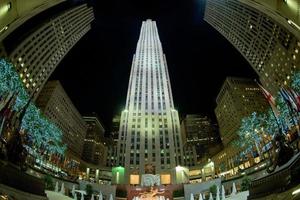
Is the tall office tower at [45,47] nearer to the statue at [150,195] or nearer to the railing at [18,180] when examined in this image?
the statue at [150,195]

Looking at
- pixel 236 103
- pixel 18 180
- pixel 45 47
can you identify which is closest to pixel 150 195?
pixel 18 180

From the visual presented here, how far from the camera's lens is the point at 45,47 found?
119 metres

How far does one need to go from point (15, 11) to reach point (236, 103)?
5505 inches

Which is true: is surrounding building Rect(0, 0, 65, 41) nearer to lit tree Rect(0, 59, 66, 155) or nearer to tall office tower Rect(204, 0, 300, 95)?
lit tree Rect(0, 59, 66, 155)

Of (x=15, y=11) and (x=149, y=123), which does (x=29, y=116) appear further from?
(x=149, y=123)

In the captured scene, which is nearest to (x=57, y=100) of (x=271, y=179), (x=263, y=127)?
(x=263, y=127)

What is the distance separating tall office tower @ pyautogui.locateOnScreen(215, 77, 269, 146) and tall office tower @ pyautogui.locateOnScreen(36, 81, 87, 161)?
8350cm

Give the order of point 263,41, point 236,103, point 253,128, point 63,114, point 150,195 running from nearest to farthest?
1. point 253,128
2. point 150,195
3. point 263,41
4. point 236,103
5. point 63,114

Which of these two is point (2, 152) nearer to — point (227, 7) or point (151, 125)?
point (151, 125)

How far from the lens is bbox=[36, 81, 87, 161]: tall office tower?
130 metres

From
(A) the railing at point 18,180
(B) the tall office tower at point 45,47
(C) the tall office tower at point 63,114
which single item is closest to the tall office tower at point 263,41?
(A) the railing at point 18,180

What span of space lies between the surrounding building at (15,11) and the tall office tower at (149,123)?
112 m

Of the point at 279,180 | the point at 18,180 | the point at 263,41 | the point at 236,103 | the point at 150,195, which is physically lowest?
the point at 279,180

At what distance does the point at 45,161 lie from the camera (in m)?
96.9
